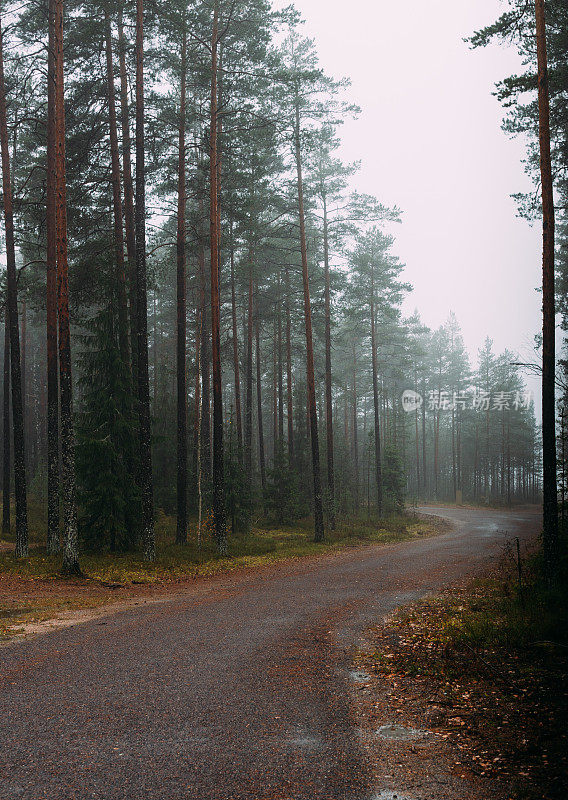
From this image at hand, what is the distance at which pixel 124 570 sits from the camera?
45.6 ft

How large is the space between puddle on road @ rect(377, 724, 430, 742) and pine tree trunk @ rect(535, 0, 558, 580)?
685 cm

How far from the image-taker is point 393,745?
4723mm

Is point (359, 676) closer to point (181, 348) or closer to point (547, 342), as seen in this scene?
point (547, 342)

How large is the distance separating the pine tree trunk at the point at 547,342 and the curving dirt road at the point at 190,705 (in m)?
Result: 3.81

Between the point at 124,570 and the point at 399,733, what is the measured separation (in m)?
10.5

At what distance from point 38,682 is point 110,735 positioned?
6.11 ft

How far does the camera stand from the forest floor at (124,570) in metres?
9.62

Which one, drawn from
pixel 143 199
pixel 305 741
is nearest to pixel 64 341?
pixel 143 199

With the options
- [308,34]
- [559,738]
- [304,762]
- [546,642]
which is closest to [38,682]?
[304,762]

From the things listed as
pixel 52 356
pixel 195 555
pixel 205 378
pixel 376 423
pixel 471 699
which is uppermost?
pixel 52 356

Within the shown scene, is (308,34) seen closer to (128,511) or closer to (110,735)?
(128,511)

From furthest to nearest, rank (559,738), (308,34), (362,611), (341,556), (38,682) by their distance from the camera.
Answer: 1. (308,34)
2. (341,556)
3. (362,611)
4. (38,682)
5. (559,738)

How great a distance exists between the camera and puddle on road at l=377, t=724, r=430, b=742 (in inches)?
191

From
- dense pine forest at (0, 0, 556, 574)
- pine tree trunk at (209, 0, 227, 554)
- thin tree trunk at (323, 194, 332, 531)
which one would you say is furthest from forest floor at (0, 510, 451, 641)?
thin tree trunk at (323, 194, 332, 531)
